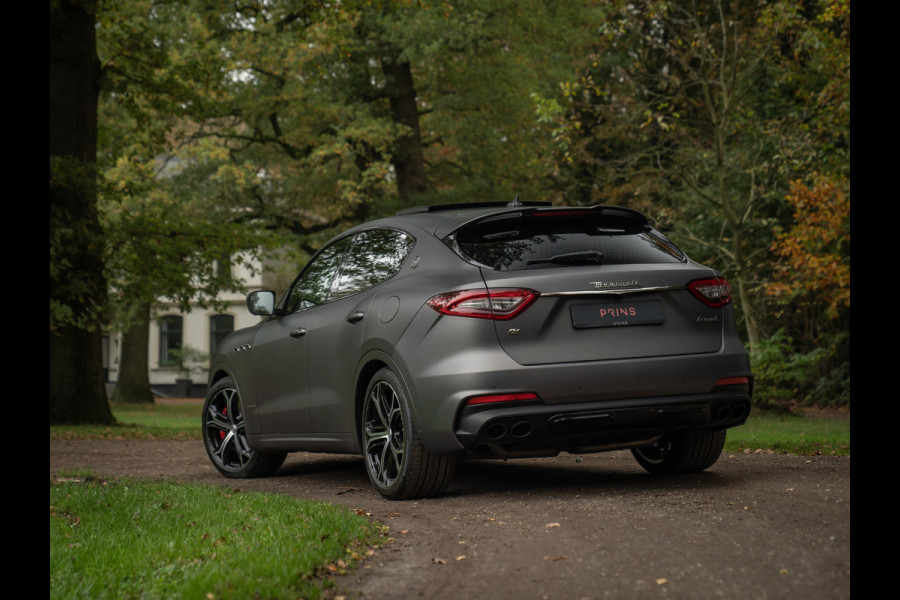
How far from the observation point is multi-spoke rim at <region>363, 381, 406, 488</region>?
6.73m

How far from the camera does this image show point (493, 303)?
6.19 m

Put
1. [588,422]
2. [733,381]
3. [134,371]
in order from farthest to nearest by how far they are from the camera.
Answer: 1. [134,371]
2. [733,381]
3. [588,422]

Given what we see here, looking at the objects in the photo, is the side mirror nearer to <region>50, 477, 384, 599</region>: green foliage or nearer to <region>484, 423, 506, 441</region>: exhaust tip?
<region>50, 477, 384, 599</region>: green foliage

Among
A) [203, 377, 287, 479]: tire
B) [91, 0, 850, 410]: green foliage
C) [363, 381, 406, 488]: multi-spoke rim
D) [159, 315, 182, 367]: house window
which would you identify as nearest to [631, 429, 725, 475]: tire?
[363, 381, 406, 488]: multi-spoke rim

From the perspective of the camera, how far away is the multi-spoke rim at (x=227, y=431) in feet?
29.7

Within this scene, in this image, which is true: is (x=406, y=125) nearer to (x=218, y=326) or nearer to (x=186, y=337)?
(x=218, y=326)

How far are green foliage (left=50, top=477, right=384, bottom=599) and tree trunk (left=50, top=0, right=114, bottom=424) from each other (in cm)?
897

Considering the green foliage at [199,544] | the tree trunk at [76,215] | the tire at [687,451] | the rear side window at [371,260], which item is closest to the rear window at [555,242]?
the rear side window at [371,260]

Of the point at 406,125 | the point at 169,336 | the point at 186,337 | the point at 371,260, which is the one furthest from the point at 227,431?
the point at 169,336

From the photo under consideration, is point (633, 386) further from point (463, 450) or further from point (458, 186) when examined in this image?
point (458, 186)

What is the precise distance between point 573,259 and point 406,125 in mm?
19920

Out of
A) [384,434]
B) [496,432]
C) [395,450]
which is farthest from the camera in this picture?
[384,434]
